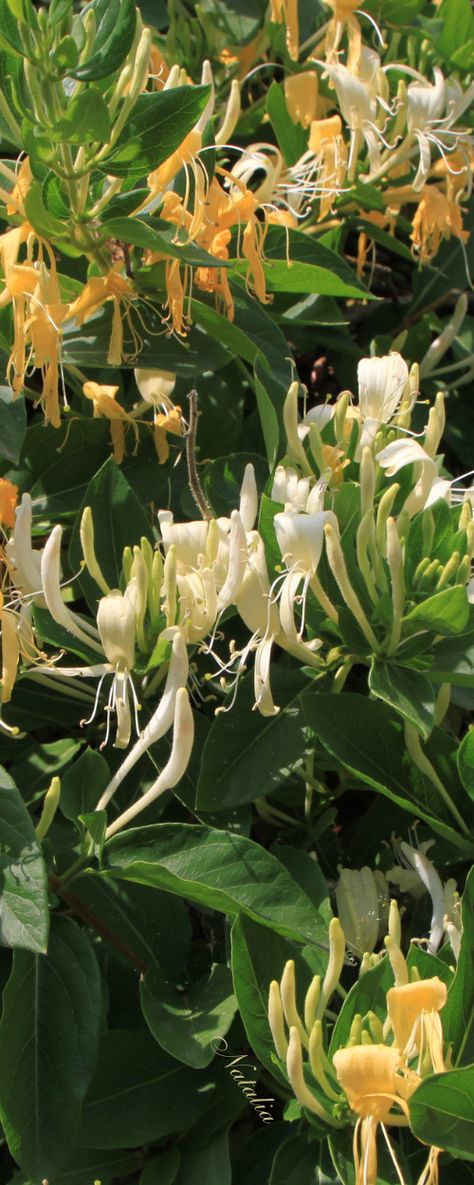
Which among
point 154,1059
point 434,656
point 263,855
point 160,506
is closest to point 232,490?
point 160,506

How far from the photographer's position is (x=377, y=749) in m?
1.04

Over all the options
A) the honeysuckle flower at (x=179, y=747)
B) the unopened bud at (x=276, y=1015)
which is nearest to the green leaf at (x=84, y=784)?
the honeysuckle flower at (x=179, y=747)

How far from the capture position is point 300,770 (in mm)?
1096

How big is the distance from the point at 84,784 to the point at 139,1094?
24 cm

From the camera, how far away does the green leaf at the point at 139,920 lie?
1021mm

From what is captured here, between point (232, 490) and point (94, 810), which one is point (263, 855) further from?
point (232, 490)

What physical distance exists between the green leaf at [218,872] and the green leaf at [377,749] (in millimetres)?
110

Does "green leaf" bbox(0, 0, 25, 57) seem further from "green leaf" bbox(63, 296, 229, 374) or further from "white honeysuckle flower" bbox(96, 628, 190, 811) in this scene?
"white honeysuckle flower" bbox(96, 628, 190, 811)

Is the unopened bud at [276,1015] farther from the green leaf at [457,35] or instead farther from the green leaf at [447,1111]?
the green leaf at [457,35]

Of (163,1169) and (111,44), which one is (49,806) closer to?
(163,1169)

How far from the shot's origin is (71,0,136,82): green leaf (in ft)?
2.84

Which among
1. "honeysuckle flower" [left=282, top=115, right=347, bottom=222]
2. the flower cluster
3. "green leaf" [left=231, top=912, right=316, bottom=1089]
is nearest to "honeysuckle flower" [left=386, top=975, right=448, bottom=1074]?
the flower cluster

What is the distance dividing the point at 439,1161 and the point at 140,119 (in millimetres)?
789

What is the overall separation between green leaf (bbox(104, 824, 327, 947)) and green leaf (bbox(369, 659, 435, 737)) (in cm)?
14
